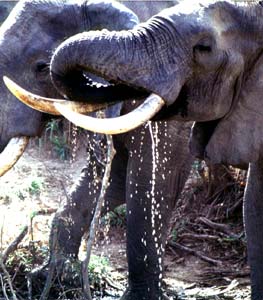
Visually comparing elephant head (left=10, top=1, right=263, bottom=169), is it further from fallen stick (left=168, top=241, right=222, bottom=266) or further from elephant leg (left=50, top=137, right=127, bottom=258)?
fallen stick (left=168, top=241, right=222, bottom=266)

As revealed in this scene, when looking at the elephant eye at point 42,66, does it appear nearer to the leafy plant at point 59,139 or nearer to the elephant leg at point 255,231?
the elephant leg at point 255,231

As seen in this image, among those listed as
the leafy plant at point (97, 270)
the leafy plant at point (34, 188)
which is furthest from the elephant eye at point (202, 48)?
the leafy plant at point (34, 188)

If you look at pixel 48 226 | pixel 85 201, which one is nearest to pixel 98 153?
pixel 85 201

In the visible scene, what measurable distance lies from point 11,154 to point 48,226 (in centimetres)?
182

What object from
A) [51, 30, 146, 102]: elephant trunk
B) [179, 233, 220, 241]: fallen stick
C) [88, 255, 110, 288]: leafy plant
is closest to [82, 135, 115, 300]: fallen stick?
[51, 30, 146, 102]: elephant trunk

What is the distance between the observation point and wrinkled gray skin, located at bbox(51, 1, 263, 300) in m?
5.50

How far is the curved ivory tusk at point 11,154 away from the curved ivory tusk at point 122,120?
1.11 metres

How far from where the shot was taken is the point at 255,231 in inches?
253

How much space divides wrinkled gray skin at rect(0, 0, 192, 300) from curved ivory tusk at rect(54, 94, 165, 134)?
4.21 feet

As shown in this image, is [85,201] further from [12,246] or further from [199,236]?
[199,236]

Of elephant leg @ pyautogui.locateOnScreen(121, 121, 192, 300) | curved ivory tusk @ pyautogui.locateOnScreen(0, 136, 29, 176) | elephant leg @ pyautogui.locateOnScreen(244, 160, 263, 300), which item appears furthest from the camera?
elephant leg @ pyautogui.locateOnScreen(121, 121, 192, 300)

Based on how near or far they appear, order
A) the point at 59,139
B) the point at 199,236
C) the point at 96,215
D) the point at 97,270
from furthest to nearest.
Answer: the point at 59,139 < the point at 199,236 < the point at 97,270 < the point at 96,215

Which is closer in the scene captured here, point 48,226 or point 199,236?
point 48,226

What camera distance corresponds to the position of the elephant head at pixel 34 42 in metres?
6.79
